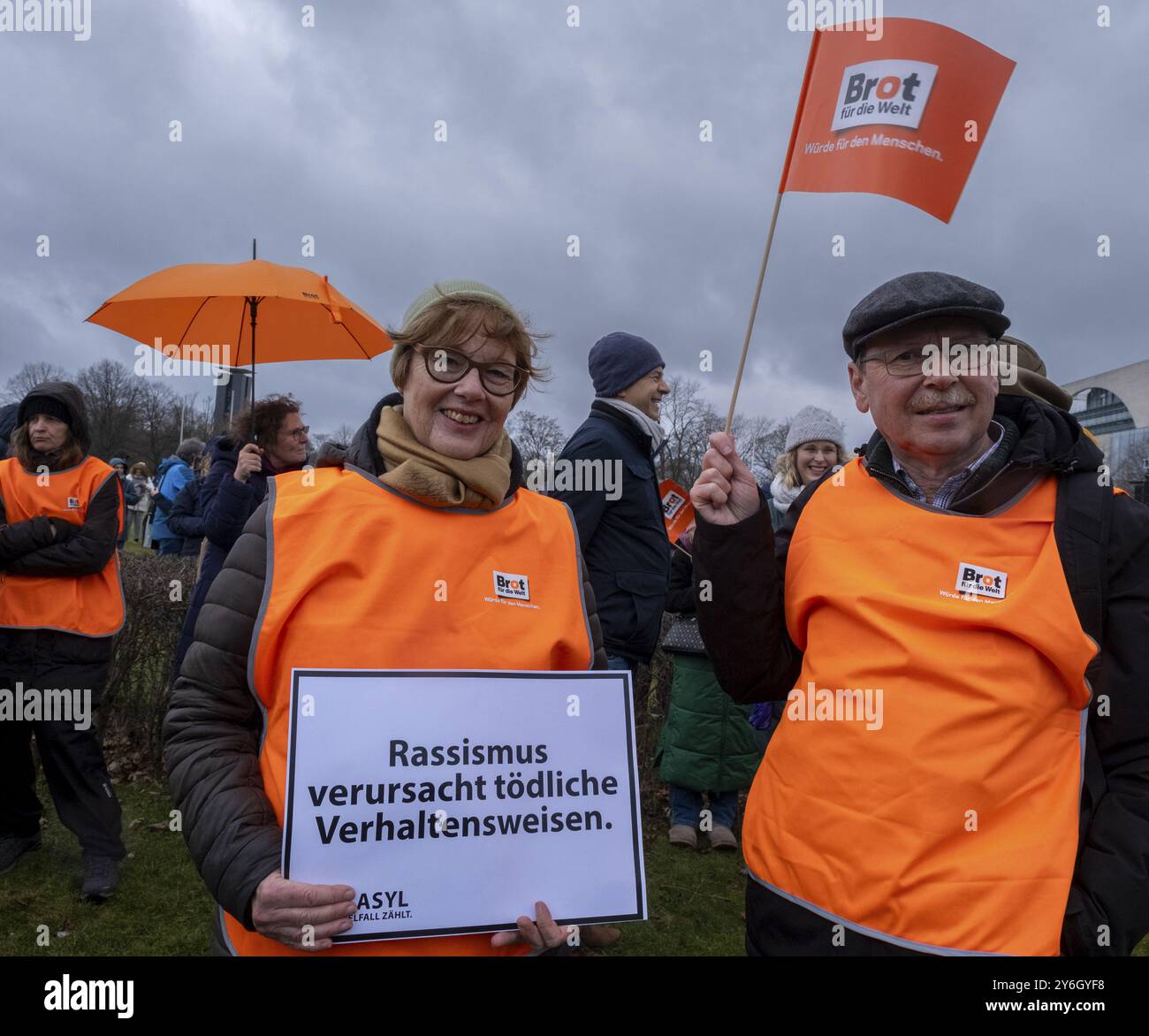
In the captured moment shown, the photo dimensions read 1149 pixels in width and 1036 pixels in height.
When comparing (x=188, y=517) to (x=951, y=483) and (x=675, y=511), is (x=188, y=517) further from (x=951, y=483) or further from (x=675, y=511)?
(x=951, y=483)

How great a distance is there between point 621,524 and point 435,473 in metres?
2.21

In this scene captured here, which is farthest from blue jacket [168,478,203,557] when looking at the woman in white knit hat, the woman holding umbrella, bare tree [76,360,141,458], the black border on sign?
bare tree [76,360,141,458]

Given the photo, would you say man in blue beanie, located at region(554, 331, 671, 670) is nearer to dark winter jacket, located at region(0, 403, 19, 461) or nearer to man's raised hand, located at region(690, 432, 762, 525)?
man's raised hand, located at region(690, 432, 762, 525)

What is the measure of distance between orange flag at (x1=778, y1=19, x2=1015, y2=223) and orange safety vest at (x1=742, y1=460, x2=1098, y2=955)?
99 centimetres

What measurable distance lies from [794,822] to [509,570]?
90 centimetres

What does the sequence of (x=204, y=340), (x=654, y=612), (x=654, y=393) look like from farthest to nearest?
(x=204, y=340) → (x=654, y=393) → (x=654, y=612)

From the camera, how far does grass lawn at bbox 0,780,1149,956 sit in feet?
13.7

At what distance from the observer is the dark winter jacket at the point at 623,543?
163 inches

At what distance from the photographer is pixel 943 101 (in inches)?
93.4

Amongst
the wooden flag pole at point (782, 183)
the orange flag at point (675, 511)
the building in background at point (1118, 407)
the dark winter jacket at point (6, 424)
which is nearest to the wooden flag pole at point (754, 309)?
the wooden flag pole at point (782, 183)
